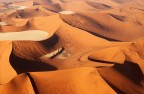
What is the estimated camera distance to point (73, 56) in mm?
19953

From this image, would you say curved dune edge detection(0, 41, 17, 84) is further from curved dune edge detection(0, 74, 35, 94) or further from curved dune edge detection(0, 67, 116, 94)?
curved dune edge detection(0, 67, 116, 94)

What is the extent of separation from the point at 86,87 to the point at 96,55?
19.6 feet

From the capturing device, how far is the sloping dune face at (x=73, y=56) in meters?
12.5

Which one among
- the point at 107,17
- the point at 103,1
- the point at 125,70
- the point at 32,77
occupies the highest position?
the point at 32,77

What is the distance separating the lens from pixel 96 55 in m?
18.3

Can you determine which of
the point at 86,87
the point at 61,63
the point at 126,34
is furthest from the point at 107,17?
the point at 86,87

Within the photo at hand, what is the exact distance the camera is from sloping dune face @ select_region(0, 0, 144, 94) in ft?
40.9

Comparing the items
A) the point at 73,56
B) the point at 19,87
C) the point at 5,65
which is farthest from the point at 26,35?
the point at 19,87

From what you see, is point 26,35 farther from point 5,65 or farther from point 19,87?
point 19,87

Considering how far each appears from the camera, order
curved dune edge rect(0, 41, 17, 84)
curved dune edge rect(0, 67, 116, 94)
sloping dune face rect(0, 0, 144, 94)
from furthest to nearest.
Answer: curved dune edge rect(0, 41, 17, 84) → sloping dune face rect(0, 0, 144, 94) → curved dune edge rect(0, 67, 116, 94)

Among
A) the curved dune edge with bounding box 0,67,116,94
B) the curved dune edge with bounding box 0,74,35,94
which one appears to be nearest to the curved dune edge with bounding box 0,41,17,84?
the curved dune edge with bounding box 0,74,35,94

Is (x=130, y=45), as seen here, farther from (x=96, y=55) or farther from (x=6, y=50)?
(x=6, y=50)

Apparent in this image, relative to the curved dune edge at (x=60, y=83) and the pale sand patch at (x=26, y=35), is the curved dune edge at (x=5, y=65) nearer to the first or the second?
the curved dune edge at (x=60, y=83)

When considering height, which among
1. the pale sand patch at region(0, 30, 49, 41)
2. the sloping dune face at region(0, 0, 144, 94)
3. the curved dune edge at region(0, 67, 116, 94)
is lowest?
the pale sand patch at region(0, 30, 49, 41)
